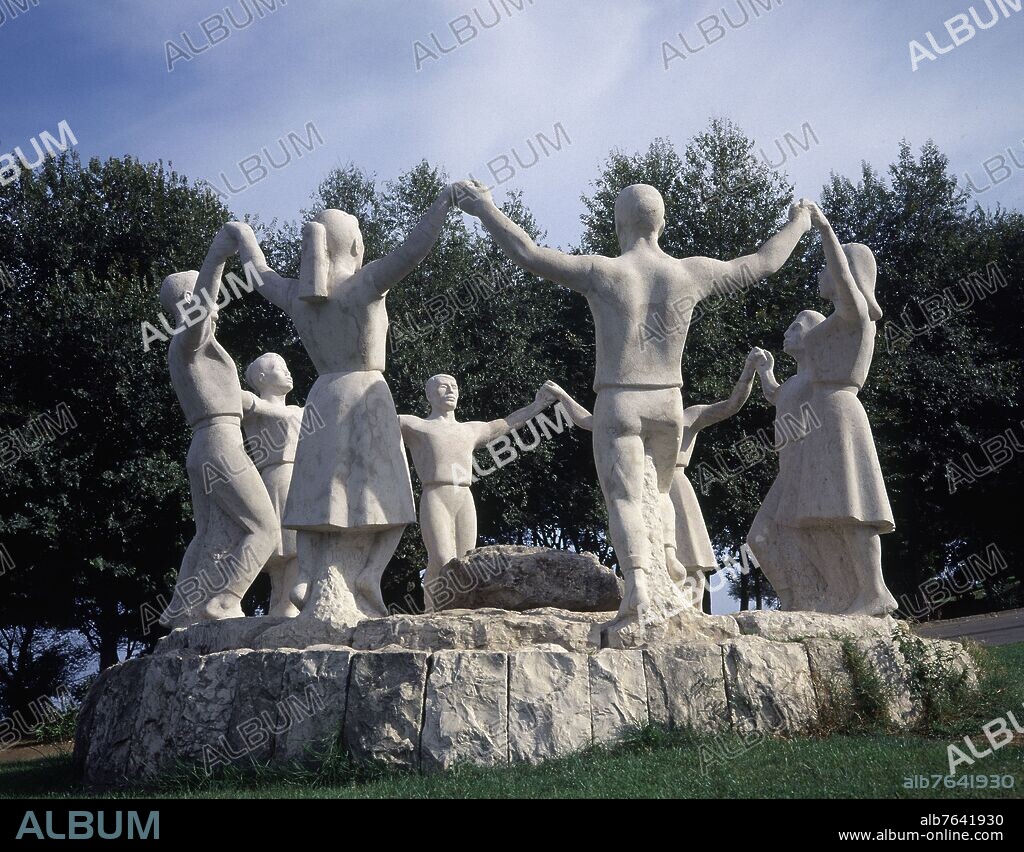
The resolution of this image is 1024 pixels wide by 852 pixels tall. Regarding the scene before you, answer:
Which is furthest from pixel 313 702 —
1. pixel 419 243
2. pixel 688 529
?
pixel 688 529

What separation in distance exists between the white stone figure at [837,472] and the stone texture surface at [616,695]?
3.47 meters

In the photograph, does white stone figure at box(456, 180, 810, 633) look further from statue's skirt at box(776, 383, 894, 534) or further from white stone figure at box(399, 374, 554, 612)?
white stone figure at box(399, 374, 554, 612)

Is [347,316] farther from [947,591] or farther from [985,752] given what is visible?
[947,591]

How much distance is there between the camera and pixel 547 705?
7680 mm

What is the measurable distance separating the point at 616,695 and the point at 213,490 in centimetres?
459

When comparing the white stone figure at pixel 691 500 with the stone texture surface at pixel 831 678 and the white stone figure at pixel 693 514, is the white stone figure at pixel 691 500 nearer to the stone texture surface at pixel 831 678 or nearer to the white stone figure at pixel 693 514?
the white stone figure at pixel 693 514

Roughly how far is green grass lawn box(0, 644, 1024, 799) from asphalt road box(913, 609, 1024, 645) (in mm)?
9659

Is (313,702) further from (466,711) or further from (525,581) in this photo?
(525,581)

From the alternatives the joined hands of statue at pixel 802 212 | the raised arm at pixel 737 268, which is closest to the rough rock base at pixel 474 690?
the raised arm at pixel 737 268

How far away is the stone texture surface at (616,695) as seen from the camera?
770cm

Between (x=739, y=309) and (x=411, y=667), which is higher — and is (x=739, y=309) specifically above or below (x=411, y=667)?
above

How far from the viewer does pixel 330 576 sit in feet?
30.1

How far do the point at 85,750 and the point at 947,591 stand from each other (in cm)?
2110
